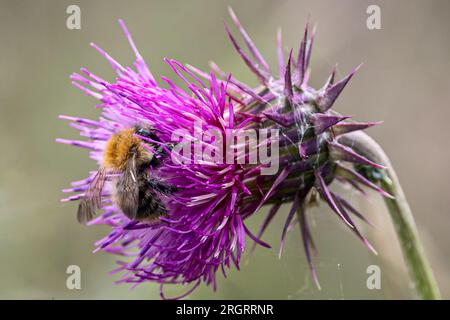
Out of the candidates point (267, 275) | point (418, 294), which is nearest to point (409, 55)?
point (267, 275)

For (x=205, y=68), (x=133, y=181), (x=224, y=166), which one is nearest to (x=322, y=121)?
(x=224, y=166)

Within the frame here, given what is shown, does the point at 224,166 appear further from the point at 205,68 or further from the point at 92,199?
the point at 205,68

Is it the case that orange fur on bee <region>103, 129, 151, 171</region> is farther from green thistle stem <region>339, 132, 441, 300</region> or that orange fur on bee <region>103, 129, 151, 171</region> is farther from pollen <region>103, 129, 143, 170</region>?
green thistle stem <region>339, 132, 441, 300</region>
